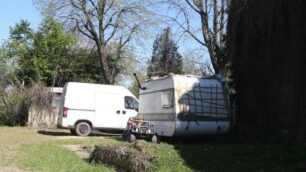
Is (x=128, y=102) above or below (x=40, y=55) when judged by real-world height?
below

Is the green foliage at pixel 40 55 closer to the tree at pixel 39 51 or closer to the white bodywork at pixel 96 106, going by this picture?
the tree at pixel 39 51

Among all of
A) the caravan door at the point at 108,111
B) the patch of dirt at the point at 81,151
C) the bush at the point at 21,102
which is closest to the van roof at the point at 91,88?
the caravan door at the point at 108,111

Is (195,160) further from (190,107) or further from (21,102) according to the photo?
(21,102)

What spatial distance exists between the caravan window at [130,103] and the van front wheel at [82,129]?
214 centimetres

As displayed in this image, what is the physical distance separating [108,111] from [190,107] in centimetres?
792

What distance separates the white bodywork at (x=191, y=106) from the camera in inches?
708

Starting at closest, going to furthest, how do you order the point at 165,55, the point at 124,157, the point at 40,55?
the point at 124,157 → the point at 40,55 → the point at 165,55

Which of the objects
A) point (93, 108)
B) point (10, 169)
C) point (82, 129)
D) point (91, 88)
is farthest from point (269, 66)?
point (82, 129)

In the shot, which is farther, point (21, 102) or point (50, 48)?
point (50, 48)

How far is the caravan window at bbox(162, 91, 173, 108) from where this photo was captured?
18.3 m

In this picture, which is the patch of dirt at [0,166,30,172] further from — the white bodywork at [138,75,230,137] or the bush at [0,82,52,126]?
the bush at [0,82,52,126]

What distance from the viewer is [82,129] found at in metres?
24.9

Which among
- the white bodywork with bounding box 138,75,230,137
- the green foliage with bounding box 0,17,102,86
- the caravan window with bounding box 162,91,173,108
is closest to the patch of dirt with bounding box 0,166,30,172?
the white bodywork with bounding box 138,75,230,137

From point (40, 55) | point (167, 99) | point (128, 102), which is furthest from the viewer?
point (40, 55)
